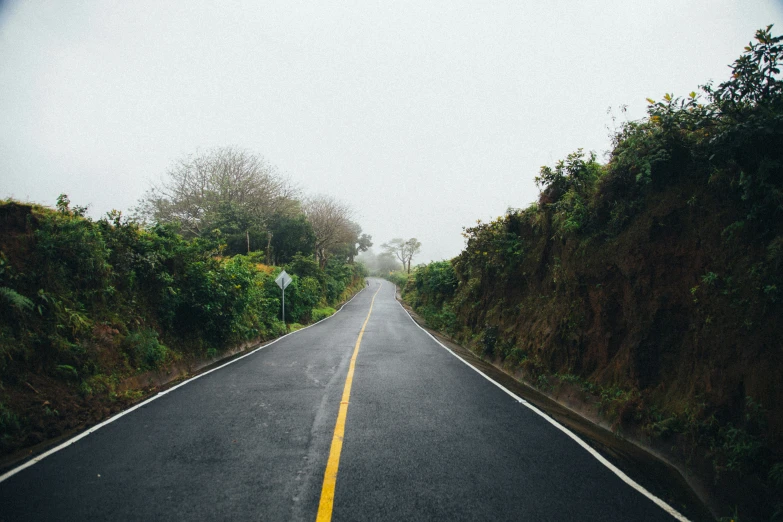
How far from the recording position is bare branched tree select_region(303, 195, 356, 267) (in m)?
34.4

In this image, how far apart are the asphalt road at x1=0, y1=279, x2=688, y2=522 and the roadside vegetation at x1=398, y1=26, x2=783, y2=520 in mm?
1233

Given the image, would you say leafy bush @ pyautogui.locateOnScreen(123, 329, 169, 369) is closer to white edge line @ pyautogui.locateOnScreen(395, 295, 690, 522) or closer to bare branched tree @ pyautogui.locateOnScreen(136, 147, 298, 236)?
white edge line @ pyautogui.locateOnScreen(395, 295, 690, 522)

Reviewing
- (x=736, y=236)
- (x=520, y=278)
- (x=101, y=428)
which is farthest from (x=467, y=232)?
(x=101, y=428)

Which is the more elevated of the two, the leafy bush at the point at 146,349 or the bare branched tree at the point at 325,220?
the bare branched tree at the point at 325,220

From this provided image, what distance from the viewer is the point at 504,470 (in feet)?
11.8

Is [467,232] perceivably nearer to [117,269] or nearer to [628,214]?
[628,214]

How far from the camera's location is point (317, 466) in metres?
3.49

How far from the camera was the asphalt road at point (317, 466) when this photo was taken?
2.88 m

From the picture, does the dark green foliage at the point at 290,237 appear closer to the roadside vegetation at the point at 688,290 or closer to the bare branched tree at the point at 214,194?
the bare branched tree at the point at 214,194

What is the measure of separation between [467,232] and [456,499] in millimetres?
13740

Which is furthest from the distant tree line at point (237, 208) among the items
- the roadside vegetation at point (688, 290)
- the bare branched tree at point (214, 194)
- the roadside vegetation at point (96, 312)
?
the roadside vegetation at point (688, 290)

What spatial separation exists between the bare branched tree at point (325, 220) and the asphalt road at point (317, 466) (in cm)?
2898

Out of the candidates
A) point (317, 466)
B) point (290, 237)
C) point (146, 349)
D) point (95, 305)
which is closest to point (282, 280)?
point (146, 349)

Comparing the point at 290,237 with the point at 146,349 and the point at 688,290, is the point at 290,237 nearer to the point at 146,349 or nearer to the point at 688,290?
the point at 146,349
